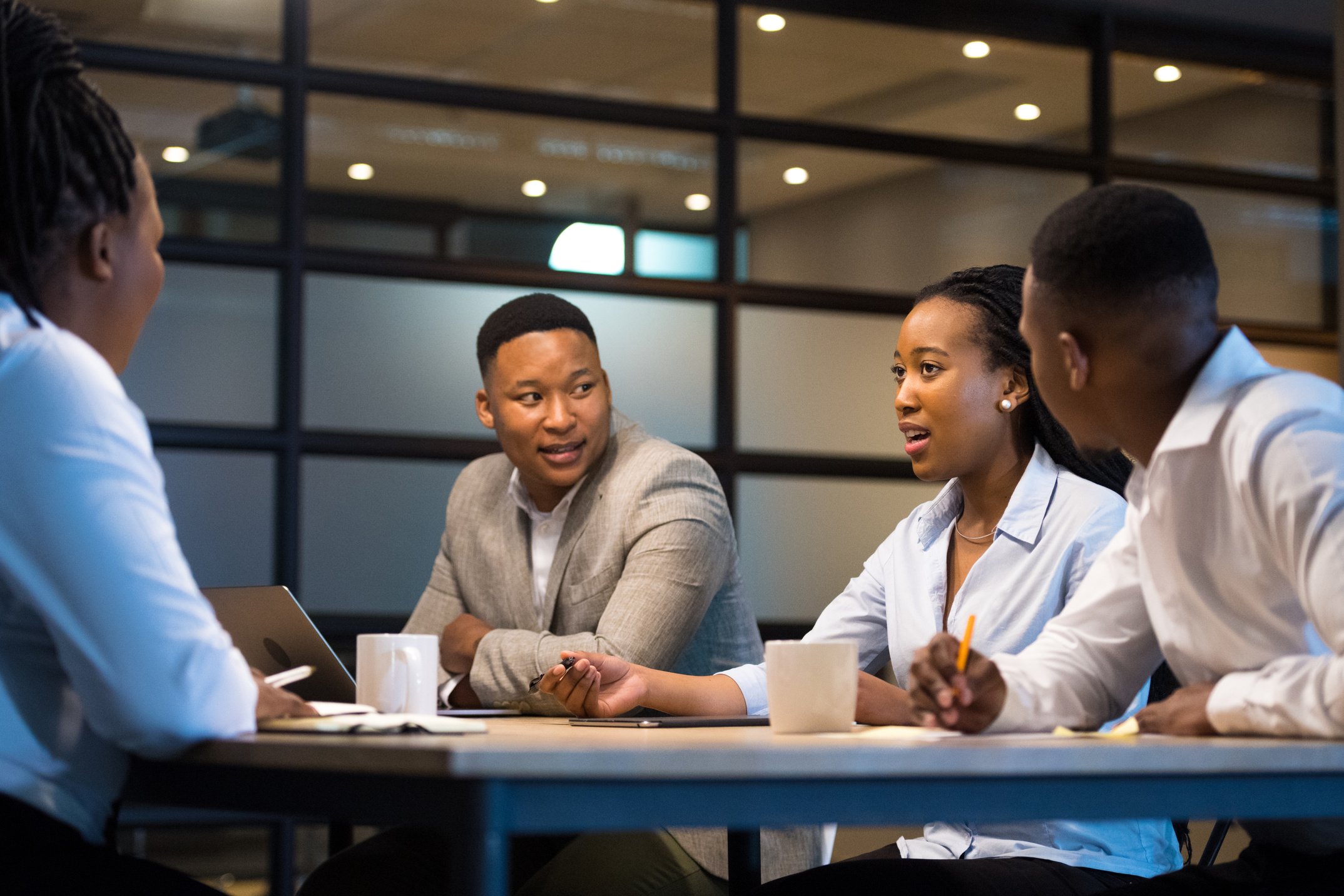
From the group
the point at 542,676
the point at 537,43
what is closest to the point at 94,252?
the point at 542,676

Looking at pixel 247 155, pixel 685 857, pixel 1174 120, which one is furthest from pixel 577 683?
pixel 1174 120

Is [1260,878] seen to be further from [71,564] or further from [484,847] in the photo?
[71,564]

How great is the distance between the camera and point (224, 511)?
4168 millimetres

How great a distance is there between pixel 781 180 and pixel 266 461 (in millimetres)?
1922

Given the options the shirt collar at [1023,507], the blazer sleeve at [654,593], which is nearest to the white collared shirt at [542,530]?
the blazer sleeve at [654,593]

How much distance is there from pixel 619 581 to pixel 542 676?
450 millimetres

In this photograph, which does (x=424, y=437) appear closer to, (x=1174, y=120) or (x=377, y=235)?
(x=377, y=235)

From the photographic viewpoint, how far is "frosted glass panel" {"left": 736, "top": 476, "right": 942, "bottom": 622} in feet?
15.5

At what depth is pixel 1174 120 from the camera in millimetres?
5332

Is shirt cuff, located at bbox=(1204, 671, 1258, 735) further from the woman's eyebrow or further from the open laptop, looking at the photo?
the open laptop

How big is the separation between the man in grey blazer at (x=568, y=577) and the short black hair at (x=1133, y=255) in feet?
3.16

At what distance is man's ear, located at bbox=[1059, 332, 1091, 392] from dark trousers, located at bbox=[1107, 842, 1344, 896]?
19.9 inches

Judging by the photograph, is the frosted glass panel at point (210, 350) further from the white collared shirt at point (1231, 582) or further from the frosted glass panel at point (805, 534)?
the white collared shirt at point (1231, 582)

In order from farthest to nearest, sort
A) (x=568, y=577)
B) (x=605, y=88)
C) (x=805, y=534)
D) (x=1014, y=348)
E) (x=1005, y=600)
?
(x=805, y=534) < (x=605, y=88) < (x=568, y=577) < (x=1014, y=348) < (x=1005, y=600)
